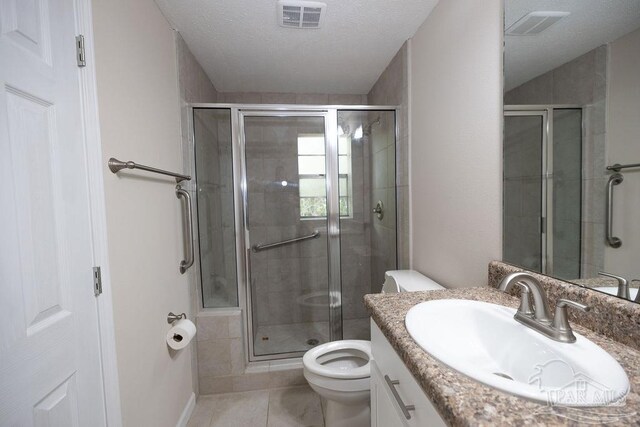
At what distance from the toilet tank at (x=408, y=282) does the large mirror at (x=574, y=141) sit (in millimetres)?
503

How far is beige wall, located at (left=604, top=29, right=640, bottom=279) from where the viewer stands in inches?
26.7

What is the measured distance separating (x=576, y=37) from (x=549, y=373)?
0.96 metres

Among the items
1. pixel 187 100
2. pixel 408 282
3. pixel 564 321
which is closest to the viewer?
pixel 564 321

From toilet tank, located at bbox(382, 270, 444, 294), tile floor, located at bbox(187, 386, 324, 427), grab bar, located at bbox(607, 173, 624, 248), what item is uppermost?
grab bar, located at bbox(607, 173, 624, 248)

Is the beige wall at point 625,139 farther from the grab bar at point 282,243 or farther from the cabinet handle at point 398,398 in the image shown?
the grab bar at point 282,243

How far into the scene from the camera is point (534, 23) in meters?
0.96

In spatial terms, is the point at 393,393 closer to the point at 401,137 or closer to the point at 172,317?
the point at 172,317

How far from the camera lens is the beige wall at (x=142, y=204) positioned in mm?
1045

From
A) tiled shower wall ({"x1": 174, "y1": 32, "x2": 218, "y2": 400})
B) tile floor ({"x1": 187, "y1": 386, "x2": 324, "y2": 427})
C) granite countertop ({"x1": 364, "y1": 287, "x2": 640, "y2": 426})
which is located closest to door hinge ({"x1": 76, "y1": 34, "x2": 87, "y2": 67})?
tiled shower wall ({"x1": 174, "y1": 32, "x2": 218, "y2": 400})

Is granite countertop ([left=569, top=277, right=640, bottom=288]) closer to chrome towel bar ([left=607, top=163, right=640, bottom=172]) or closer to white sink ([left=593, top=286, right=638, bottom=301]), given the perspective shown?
white sink ([left=593, top=286, right=638, bottom=301])

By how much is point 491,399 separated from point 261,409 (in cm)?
172

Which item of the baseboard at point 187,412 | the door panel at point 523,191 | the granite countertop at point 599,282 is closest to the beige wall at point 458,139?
the door panel at point 523,191

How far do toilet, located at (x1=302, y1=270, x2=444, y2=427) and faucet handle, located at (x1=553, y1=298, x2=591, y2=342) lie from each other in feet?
2.46

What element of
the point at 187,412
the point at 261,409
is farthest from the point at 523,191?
the point at 187,412
